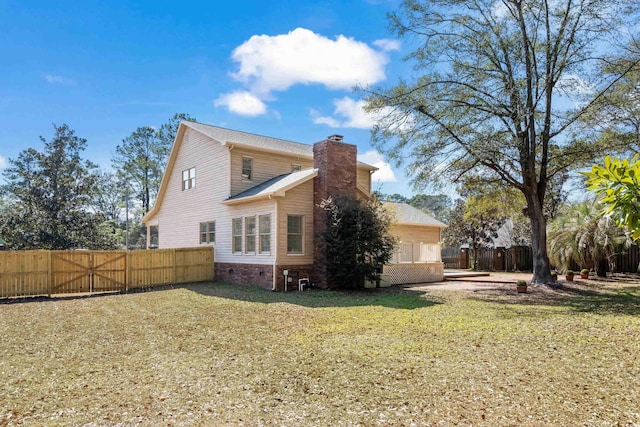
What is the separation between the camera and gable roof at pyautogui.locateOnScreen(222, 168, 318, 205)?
1430cm

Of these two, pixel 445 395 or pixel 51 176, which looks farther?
pixel 51 176

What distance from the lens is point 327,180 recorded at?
15.0 meters

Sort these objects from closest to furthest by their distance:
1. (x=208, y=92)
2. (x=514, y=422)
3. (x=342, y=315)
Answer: (x=514, y=422) → (x=342, y=315) → (x=208, y=92)

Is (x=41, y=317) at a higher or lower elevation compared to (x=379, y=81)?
lower

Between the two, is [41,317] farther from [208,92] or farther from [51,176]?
[51,176]

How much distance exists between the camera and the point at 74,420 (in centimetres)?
408

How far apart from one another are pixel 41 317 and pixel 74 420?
7.36m

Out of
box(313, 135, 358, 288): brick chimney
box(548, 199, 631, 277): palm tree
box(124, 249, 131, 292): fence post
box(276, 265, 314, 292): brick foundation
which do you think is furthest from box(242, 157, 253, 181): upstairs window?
box(548, 199, 631, 277): palm tree

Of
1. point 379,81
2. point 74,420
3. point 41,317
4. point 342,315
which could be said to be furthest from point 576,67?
point 41,317

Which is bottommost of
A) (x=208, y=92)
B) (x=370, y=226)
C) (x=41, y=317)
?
(x=41, y=317)

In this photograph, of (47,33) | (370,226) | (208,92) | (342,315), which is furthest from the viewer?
(208,92)

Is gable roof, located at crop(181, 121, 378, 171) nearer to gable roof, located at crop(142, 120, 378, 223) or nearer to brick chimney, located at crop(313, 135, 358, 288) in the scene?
gable roof, located at crop(142, 120, 378, 223)

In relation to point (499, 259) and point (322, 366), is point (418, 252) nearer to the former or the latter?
point (499, 259)

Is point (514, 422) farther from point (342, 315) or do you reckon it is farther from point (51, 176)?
point (51, 176)
